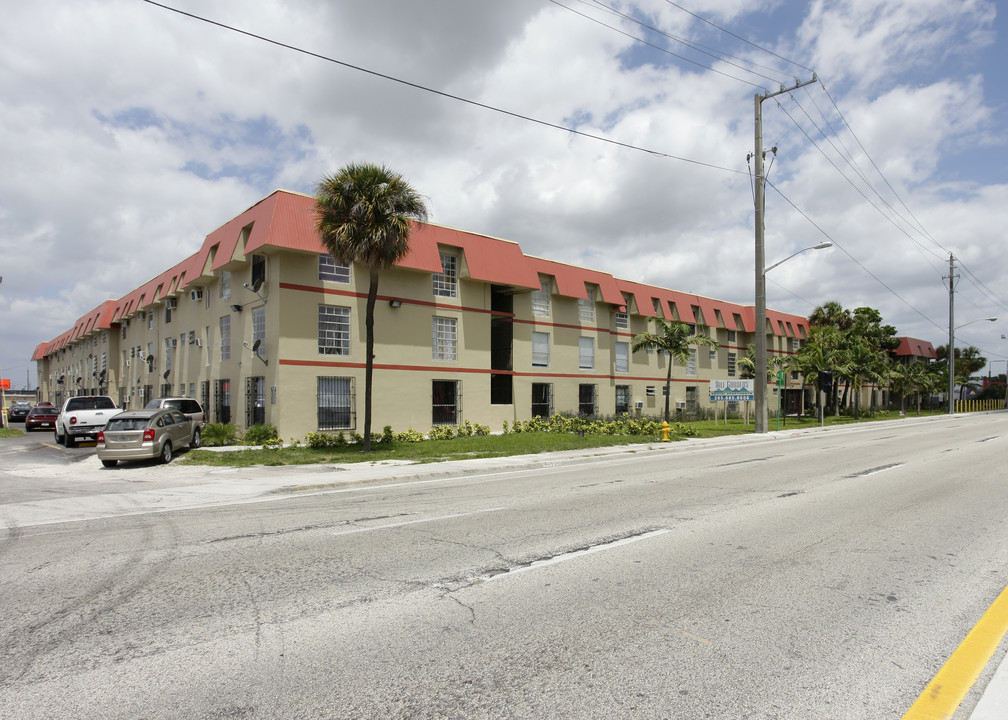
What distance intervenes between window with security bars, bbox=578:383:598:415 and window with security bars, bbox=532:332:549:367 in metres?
3.46

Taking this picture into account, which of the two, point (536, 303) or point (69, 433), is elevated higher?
point (536, 303)

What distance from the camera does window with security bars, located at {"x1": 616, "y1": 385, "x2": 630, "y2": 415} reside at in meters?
39.3

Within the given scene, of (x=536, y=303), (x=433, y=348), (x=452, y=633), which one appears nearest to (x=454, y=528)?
(x=452, y=633)

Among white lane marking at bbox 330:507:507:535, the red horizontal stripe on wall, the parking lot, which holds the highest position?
the red horizontal stripe on wall

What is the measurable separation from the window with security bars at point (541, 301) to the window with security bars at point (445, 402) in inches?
285

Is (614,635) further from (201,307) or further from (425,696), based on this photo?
(201,307)

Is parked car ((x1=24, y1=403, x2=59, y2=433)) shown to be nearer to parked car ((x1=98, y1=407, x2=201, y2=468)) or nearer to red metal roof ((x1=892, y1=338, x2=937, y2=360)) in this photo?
parked car ((x1=98, y1=407, x2=201, y2=468))

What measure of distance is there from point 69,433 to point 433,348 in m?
14.9

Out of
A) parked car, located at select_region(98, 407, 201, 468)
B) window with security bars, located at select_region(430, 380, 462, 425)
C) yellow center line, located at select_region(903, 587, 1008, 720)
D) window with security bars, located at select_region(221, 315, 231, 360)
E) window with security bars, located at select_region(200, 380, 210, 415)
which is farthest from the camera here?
window with security bars, located at select_region(200, 380, 210, 415)

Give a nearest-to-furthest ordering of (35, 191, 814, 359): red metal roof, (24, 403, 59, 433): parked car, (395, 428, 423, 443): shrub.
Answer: (35, 191, 814, 359): red metal roof → (395, 428, 423, 443): shrub → (24, 403, 59, 433): parked car

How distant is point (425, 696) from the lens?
3.79m

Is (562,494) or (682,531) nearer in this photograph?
(682,531)

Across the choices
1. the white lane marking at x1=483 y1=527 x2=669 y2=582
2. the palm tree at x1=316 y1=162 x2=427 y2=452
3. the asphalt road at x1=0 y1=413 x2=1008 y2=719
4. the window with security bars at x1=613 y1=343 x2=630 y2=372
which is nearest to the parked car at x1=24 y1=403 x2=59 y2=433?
the palm tree at x1=316 y1=162 x2=427 y2=452

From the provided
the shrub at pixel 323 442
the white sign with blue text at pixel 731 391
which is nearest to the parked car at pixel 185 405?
the shrub at pixel 323 442
